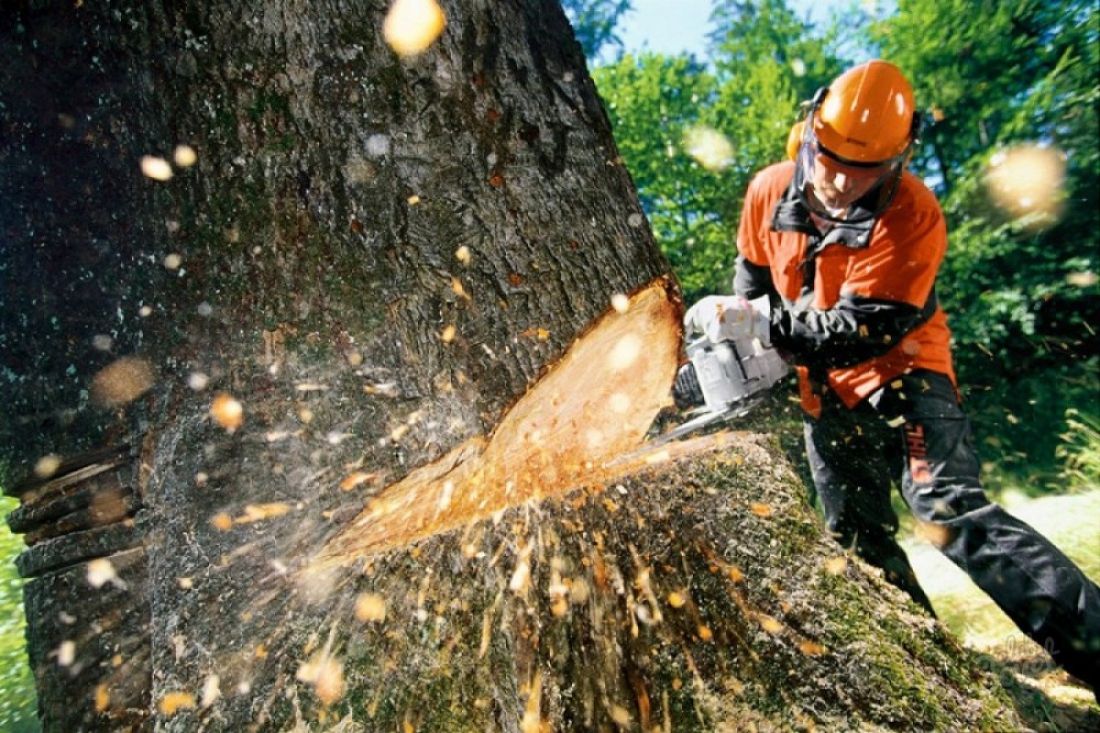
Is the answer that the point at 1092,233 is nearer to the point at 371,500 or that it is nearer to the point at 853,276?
the point at 853,276

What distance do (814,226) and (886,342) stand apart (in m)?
0.57

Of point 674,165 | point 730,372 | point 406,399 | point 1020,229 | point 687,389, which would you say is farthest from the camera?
point 674,165

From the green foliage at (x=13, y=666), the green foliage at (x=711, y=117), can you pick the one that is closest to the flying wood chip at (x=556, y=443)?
the green foliage at (x=13, y=666)

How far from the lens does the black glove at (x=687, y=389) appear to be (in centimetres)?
266

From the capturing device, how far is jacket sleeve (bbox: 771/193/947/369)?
207 cm

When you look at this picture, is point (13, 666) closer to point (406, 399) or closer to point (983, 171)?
point (406, 399)

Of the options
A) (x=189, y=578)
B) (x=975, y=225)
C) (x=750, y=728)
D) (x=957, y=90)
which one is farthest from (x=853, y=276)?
(x=957, y=90)

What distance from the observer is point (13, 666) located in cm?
355

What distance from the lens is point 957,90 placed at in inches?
346

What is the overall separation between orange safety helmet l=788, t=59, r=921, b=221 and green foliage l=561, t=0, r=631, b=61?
9833 millimetres

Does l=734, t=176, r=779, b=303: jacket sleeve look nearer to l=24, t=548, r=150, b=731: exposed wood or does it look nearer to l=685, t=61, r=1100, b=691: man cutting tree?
l=685, t=61, r=1100, b=691: man cutting tree

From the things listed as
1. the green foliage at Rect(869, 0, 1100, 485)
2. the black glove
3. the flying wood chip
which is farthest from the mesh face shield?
the green foliage at Rect(869, 0, 1100, 485)

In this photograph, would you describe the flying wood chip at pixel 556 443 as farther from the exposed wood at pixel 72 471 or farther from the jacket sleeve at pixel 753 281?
the jacket sleeve at pixel 753 281

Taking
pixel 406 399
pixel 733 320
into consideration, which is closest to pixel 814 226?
pixel 733 320
